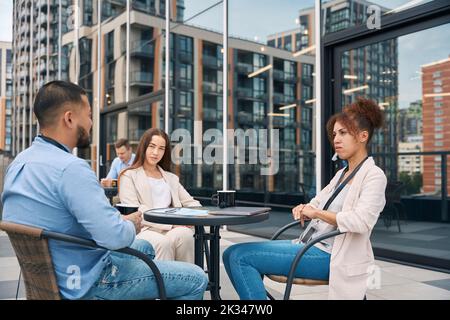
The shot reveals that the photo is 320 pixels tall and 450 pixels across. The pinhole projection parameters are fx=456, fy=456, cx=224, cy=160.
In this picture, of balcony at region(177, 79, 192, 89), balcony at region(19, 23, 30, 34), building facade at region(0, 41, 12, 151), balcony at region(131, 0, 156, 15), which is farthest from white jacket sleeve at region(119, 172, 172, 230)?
balcony at region(19, 23, 30, 34)

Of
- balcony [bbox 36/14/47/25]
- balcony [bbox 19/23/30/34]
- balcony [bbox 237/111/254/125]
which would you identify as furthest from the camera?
balcony [bbox 19/23/30/34]

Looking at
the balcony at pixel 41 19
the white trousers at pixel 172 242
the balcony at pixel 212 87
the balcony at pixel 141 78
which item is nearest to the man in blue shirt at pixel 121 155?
the balcony at pixel 212 87

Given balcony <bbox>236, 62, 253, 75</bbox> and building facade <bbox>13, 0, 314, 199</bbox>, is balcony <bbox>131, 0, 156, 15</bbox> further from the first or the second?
balcony <bbox>236, 62, 253, 75</bbox>

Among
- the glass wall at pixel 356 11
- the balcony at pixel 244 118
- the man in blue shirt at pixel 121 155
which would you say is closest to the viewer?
the glass wall at pixel 356 11

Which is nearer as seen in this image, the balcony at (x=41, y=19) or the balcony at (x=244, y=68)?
the balcony at (x=244, y=68)

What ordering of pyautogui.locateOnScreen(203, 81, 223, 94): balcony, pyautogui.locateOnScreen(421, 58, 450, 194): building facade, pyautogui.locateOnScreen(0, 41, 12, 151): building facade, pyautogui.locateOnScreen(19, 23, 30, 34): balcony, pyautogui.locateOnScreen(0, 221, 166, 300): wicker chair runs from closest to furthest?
pyautogui.locateOnScreen(0, 221, 166, 300): wicker chair
pyautogui.locateOnScreen(421, 58, 450, 194): building facade
pyautogui.locateOnScreen(203, 81, 223, 94): balcony
pyautogui.locateOnScreen(0, 41, 12, 151): building facade
pyautogui.locateOnScreen(19, 23, 30, 34): balcony

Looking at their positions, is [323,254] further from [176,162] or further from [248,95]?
[176,162]

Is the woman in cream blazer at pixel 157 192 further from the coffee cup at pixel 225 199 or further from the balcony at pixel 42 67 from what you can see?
the balcony at pixel 42 67

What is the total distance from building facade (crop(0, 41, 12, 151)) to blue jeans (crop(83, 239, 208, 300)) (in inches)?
370

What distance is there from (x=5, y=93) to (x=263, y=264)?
12018 mm

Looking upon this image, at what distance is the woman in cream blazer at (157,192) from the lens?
282cm

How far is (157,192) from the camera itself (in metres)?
3.03

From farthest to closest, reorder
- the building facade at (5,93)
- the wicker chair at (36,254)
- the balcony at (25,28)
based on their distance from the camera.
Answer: the balcony at (25,28) < the building facade at (5,93) < the wicker chair at (36,254)

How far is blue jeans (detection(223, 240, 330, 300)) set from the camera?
2045mm
